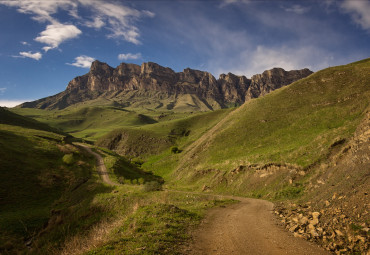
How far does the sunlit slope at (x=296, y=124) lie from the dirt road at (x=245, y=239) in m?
18.4

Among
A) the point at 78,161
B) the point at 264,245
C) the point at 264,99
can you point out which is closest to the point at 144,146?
the point at 78,161

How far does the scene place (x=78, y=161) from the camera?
53750 mm

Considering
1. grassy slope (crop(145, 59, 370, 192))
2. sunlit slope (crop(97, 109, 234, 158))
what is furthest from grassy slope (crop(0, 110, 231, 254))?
sunlit slope (crop(97, 109, 234, 158))

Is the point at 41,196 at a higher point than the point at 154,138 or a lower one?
lower

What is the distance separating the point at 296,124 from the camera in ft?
155

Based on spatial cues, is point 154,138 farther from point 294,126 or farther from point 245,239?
point 245,239

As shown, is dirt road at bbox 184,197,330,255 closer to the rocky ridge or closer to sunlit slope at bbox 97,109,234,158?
the rocky ridge

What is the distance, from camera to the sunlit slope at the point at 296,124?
109 ft

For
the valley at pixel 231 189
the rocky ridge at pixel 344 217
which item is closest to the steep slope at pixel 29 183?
the valley at pixel 231 189

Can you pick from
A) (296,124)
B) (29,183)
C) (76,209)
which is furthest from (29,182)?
(296,124)

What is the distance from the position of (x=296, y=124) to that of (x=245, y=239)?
43236 millimetres

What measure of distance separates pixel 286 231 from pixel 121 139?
124448 millimetres

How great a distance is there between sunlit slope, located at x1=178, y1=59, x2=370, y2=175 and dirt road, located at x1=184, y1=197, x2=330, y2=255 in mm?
18411

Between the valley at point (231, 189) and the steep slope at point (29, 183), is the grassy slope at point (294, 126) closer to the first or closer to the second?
the valley at point (231, 189)
